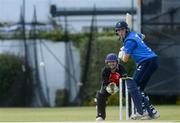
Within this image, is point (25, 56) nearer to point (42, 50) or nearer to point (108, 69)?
point (42, 50)

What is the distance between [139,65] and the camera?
12.9 m

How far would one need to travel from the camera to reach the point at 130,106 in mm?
13547

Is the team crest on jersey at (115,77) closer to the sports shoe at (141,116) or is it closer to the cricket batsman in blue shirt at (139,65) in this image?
the cricket batsman in blue shirt at (139,65)

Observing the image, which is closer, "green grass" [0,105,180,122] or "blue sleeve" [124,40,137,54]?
"blue sleeve" [124,40,137,54]

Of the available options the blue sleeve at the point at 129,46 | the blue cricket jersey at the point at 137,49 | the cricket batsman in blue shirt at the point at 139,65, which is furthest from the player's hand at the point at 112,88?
the blue sleeve at the point at 129,46

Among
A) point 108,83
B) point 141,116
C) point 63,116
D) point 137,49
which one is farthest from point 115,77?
point 63,116

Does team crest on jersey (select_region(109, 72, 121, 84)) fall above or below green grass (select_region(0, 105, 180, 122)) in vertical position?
above

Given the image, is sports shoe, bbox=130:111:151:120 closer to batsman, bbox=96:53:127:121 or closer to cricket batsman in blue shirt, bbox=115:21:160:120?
cricket batsman in blue shirt, bbox=115:21:160:120

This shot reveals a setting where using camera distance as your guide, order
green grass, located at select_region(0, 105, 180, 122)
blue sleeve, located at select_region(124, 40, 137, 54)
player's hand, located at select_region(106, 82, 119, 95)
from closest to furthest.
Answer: blue sleeve, located at select_region(124, 40, 137, 54) < player's hand, located at select_region(106, 82, 119, 95) < green grass, located at select_region(0, 105, 180, 122)

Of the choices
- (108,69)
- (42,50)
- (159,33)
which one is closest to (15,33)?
(42,50)

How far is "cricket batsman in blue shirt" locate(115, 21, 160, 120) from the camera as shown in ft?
41.4

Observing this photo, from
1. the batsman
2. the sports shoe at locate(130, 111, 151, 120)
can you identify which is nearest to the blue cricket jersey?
the batsman

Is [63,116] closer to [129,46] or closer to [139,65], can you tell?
[139,65]

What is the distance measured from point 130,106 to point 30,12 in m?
15.5
